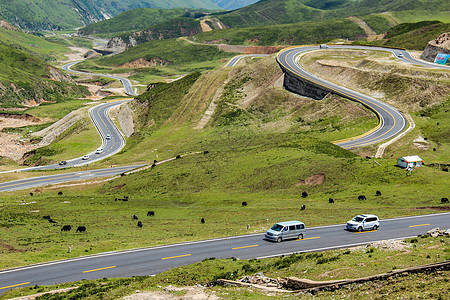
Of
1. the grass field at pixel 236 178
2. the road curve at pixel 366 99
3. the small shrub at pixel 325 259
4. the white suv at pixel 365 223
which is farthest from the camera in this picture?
the road curve at pixel 366 99

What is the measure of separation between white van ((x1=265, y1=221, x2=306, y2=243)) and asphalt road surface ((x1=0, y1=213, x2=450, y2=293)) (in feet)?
1.71

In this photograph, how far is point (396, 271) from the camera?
25781mm

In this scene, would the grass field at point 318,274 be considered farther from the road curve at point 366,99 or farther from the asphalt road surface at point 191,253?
the road curve at point 366,99

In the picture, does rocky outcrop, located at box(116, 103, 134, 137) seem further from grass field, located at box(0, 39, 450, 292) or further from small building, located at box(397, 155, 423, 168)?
small building, located at box(397, 155, 423, 168)

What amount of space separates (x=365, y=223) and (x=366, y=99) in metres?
77.3

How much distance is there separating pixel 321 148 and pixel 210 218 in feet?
121

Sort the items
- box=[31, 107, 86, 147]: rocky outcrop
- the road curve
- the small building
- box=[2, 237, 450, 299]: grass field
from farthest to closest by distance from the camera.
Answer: box=[31, 107, 86, 147]: rocky outcrop, the road curve, the small building, box=[2, 237, 450, 299]: grass field

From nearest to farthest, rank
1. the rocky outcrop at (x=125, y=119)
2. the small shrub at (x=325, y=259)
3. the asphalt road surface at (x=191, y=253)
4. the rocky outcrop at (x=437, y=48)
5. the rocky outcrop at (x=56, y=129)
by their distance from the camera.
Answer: the small shrub at (x=325, y=259) → the asphalt road surface at (x=191, y=253) → the rocky outcrop at (x=437, y=48) → the rocky outcrop at (x=125, y=119) → the rocky outcrop at (x=56, y=129)

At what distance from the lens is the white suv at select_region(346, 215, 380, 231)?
44.8 m

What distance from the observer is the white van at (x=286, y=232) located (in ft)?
140

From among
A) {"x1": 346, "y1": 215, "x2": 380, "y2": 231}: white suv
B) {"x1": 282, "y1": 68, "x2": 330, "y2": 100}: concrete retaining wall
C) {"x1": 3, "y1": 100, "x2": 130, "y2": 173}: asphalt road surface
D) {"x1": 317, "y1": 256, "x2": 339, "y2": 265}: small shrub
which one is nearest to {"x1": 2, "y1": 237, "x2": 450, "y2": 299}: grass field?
{"x1": 317, "y1": 256, "x2": 339, "y2": 265}: small shrub

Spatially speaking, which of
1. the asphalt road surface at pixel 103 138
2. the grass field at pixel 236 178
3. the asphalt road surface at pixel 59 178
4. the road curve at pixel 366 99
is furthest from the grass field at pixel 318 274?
the asphalt road surface at pixel 103 138

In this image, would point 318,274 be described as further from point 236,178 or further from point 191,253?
point 236,178

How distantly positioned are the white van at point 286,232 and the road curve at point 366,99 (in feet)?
170
